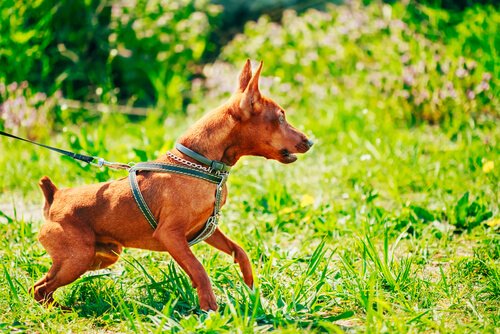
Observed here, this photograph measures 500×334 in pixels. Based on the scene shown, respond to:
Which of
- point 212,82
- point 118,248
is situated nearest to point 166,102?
point 212,82

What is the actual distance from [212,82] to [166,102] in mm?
639

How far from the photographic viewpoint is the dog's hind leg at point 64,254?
10.9 ft

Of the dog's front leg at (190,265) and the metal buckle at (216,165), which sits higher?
the metal buckle at (216,165)

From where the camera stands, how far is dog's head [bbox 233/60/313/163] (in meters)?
3.31

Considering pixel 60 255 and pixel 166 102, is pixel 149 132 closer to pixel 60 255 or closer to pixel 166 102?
pixel 166 102

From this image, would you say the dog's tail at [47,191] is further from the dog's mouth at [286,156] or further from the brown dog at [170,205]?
the dog's mouth at [286,156]

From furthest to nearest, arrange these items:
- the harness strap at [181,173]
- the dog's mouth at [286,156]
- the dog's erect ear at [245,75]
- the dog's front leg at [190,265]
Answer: the dog's erect ear at [245,75] → the dog's mouth at [286,156] → the harness strap at [181,173] → the dog's front leg at [190,265]

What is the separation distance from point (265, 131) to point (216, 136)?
0.26m

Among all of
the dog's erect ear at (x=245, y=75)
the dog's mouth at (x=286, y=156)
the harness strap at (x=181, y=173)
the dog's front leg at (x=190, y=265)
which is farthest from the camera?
the dog's erect ear at (x=245, y=75)

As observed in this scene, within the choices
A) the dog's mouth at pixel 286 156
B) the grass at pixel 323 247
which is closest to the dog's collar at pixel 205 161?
the dog's mouth at pixel 286 156

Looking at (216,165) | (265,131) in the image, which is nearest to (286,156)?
(265,131)

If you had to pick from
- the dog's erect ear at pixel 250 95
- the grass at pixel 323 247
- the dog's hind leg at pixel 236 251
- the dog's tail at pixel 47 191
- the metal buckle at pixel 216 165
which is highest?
the dog's erect ear at pixel 250 95

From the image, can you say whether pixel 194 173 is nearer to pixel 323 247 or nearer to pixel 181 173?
pixel 181 173

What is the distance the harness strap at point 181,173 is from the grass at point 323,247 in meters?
0.30
